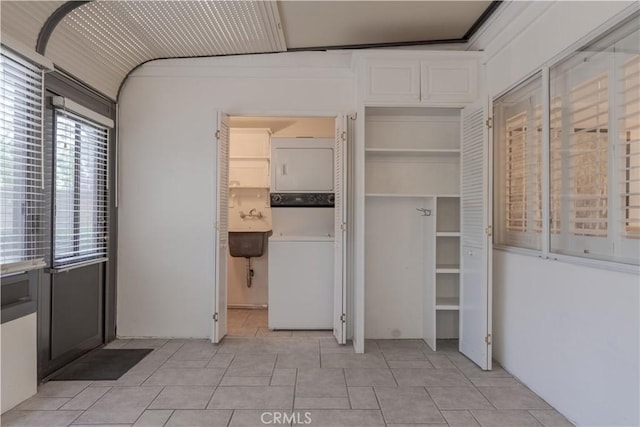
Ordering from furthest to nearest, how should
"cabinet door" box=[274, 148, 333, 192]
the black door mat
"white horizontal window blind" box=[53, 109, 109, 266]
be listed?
1. "cabinet door" box=[274, 148, 333, 192]
2. "white horizontal window blind" box=[53, 109, 109, 266]
3. the black door mat

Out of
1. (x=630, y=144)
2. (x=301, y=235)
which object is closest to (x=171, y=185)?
(x=301, y=235)

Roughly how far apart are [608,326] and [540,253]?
649 mm

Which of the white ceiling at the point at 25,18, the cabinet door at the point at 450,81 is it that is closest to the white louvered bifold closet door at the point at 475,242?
the cabinet door at the point at 450,81

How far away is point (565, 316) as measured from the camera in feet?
7.20

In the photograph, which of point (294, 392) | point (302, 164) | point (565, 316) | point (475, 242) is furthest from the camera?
point (302, 164)

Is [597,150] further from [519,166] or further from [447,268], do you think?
[447,268]

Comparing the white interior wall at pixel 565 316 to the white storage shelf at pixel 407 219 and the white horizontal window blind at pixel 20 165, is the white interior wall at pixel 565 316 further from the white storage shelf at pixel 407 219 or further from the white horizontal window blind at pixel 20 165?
the white horizontal window blind at pixel 20 165

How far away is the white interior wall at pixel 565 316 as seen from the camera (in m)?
1.80

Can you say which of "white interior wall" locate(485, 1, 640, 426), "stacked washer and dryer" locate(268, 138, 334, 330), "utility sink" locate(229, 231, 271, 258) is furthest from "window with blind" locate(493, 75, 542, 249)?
"utility sink" locate(229, 231, 271, 258)

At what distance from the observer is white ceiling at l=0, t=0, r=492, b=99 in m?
2.62

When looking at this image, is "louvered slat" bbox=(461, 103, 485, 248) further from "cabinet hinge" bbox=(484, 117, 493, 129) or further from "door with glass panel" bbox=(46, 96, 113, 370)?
"door with glass panel" bbox=(46, 96, 113, 370)

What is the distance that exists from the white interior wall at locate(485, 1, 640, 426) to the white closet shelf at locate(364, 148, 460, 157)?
62cm

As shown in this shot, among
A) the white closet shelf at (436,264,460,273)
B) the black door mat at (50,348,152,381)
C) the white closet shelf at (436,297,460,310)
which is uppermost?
the white closet shelf at (436,264,460,273)

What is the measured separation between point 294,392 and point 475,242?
1.76m
